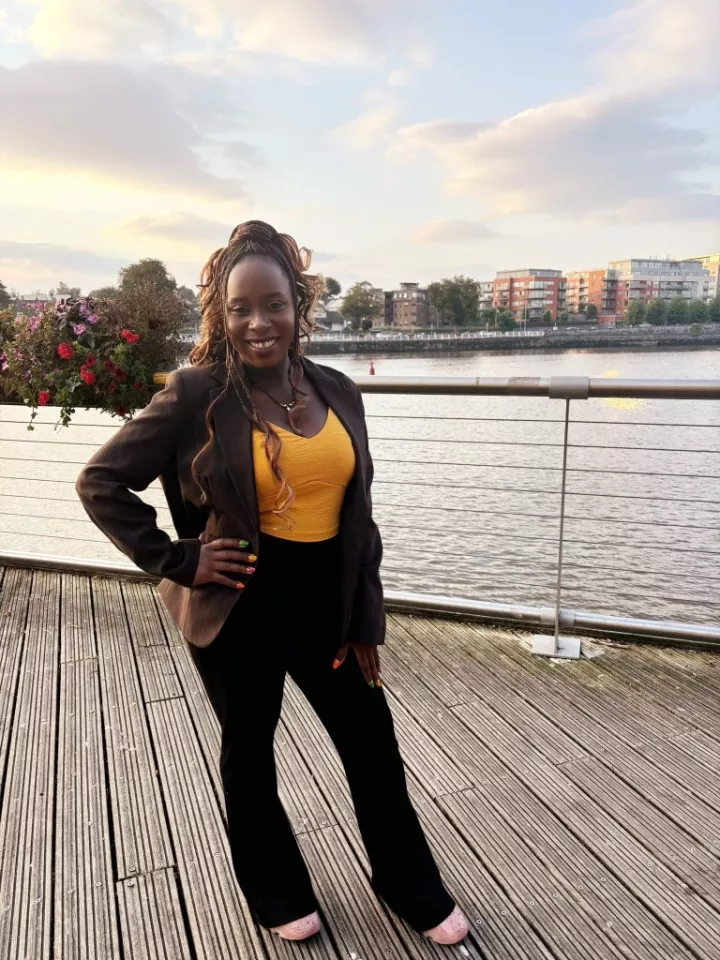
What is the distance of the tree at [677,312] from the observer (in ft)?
103

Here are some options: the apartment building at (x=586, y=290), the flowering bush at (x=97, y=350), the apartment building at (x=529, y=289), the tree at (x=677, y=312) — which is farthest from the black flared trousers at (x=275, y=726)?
the apartment building at (x=529, y=289)

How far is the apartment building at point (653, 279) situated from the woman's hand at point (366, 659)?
47.3 meters

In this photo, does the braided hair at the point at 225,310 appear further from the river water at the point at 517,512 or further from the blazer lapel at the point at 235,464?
the river water at the point at 517,512

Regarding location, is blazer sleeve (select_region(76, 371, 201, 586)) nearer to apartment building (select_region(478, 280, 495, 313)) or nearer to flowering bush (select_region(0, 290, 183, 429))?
flowering bush (select_region(0, 290, 183, 429))

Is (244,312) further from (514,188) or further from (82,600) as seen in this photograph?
(514,188)

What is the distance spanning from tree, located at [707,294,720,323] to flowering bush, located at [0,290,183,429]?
27.5 m

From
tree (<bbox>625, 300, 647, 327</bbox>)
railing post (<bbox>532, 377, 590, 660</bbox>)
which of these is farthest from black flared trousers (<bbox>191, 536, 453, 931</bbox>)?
tree (<bbox>625, 300, 647, 327</bbox>)

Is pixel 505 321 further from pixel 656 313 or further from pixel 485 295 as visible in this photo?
pixel 485 295

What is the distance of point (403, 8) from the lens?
416cm

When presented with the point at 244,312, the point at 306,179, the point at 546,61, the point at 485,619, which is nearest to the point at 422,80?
the point at 546,61

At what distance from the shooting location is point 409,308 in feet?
235

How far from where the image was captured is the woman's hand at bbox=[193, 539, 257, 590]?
1235 mm

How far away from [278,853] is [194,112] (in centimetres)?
589

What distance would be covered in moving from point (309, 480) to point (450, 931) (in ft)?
3.18
